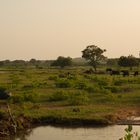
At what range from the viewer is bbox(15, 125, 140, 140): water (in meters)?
22.6

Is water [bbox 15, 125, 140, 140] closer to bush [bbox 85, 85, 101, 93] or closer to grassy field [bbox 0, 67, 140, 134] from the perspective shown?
grassy field [bbox 0, 67, 140, 134]

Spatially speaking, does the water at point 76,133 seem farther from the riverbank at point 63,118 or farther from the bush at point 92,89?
the bush at point 92,89

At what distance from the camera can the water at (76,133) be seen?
74.1 feet

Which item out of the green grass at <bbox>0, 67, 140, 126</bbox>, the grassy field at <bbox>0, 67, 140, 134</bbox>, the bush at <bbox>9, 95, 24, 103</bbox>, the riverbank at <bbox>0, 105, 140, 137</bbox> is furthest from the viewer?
the bush at <bbox>9, 95, 24, 103</bbox>

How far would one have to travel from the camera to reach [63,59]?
108 metres

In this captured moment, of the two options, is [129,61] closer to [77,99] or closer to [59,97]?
[59,97]

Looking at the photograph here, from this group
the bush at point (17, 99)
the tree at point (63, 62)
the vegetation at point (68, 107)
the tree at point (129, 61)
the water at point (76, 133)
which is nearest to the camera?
the water at point (76, 133)

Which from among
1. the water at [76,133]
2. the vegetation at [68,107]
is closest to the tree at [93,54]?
the vegetation at [68,107]

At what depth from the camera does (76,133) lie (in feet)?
76.8

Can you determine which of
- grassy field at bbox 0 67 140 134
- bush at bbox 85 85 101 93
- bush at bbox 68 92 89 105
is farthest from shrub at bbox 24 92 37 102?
bush at bbox 85 85 101 93

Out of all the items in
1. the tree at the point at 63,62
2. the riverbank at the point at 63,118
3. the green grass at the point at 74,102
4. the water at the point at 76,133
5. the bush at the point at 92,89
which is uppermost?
the tree at the point at 63,62

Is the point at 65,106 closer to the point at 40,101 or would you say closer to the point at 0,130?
the point at 40,101

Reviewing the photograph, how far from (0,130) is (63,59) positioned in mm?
85607

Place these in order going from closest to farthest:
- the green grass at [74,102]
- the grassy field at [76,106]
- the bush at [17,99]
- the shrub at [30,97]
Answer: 1. the grassy field at [76,106]
2. the green grass at [74,102]
3. the bush at [17,99]
4. the shrub at [30,97]
